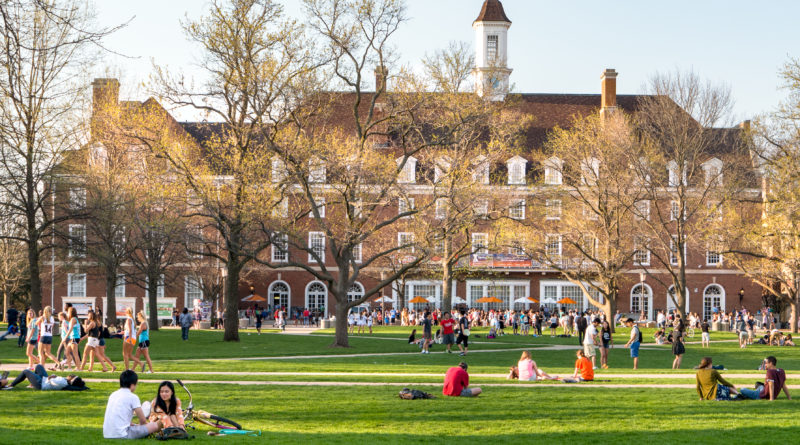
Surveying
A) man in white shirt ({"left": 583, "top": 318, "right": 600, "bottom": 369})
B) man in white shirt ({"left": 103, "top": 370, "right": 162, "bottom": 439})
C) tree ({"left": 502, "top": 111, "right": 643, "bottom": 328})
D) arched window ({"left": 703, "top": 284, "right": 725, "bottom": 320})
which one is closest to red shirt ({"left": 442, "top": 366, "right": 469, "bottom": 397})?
man in white shirt ({"left": 103, "top": 370, "right": 162, "bottom": 439})

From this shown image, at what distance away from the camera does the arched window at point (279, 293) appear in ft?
206

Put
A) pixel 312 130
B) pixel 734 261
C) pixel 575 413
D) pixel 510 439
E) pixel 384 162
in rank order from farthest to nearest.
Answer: pixel 734 261, pixel 312 130, pixel 384 162, pixel 575 413, pixel 510 439

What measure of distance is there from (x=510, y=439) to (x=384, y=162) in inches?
806

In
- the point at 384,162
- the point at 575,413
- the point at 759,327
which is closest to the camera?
the point at 575,413

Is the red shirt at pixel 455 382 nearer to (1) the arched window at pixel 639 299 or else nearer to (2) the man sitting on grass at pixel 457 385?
(2) the man sitting on grass at pixel 457 385

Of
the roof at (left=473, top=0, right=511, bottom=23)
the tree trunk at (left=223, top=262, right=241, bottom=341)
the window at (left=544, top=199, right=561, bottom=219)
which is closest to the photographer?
the tree trunk at (left=223, top=262, right=241, bottom=341)

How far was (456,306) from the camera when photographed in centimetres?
6231

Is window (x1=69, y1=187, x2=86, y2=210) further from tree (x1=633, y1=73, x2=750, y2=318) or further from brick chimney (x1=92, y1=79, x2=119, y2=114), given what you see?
tree (x1=633, y1=73, x2=750, y2=318)

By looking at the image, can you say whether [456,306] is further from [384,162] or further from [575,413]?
[575,413]

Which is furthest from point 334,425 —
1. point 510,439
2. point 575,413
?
point 575,413

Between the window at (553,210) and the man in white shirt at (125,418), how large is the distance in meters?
35.8

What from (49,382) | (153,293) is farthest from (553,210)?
(49,382)

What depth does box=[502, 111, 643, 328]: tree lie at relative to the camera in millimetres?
43719

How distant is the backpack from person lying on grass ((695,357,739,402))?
5.15 metres
